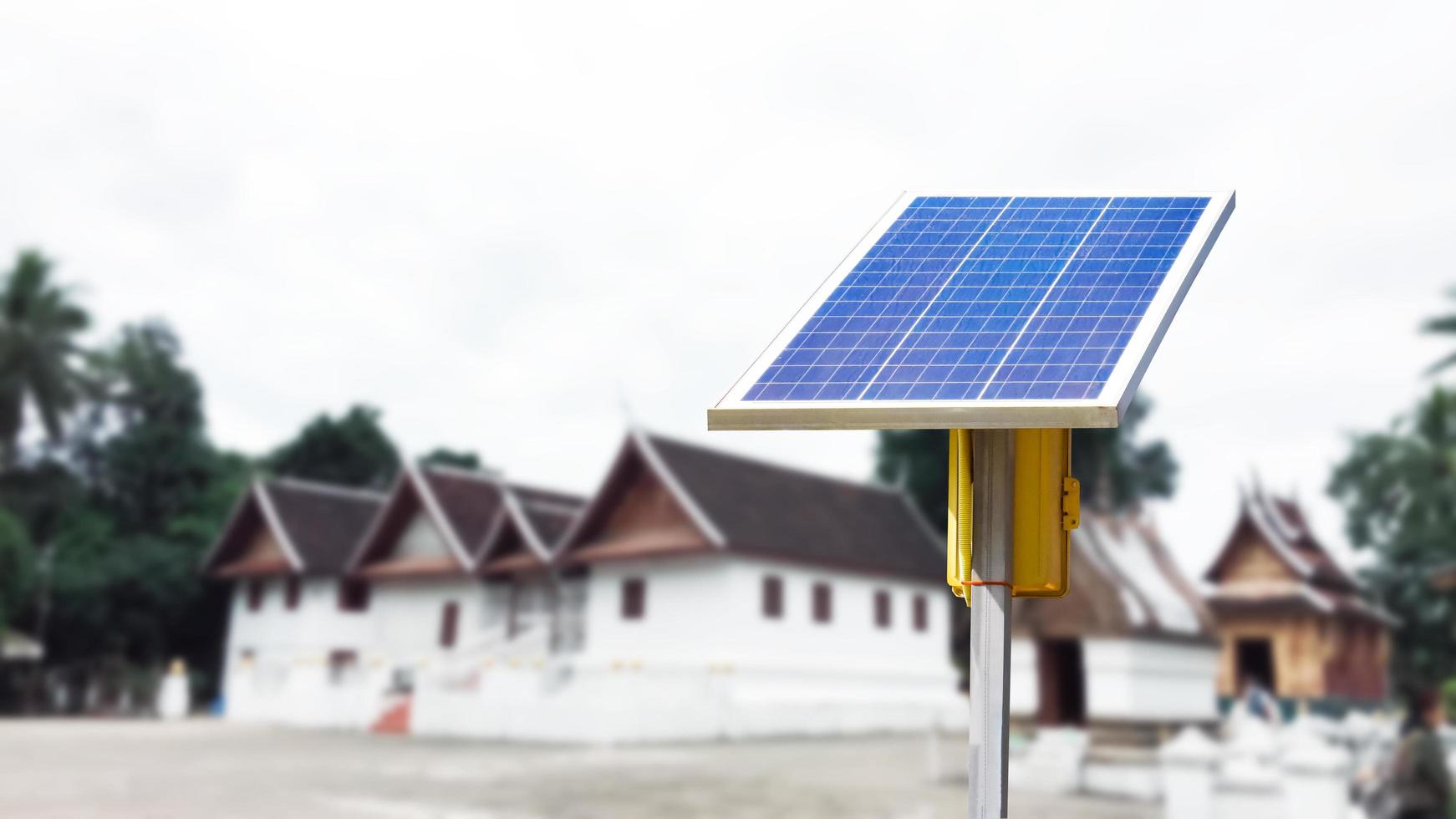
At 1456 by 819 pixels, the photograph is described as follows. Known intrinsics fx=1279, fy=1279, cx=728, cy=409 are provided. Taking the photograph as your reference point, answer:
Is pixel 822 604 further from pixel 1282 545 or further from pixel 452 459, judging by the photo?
pixel 452 459

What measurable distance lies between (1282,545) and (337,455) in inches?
1351

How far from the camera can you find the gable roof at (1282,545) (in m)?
28.7

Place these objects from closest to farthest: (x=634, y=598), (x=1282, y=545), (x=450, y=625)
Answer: (x=634, y=598) → (x=1282, y=545) → (x=450, y=625)

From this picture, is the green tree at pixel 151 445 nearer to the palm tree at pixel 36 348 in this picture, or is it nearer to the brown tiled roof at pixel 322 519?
the palm tree at pixel 36 348

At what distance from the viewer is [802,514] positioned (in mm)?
28906

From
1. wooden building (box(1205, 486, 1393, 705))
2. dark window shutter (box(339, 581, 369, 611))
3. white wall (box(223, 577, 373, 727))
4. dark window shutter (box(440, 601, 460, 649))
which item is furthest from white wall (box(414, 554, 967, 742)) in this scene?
dark window shutter (box(339, 581, 369, 611))

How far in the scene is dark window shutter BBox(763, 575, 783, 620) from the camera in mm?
26031

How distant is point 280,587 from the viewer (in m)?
35.8

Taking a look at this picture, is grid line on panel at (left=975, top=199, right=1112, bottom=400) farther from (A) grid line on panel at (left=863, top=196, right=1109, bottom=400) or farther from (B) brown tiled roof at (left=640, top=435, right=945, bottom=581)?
(B) brown tiled roof at (left=640, top=435, right=945, bottom=581)

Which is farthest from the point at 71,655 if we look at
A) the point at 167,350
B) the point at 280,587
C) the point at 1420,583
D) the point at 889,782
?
the point at 1420,583

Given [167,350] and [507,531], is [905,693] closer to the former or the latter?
[507,531]

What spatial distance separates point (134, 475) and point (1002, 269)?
45.3 metres

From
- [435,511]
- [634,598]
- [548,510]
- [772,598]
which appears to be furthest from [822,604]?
[435,511]

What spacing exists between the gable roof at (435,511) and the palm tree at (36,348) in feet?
45.9
